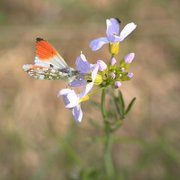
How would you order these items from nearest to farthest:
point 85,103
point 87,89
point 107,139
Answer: point 87,89
point 107,139
point 85,103

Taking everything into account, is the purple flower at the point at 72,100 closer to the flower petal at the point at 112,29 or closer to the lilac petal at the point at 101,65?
the lilac petal at the point at 101,65

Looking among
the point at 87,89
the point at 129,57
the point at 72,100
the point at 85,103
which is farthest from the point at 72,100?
the point at 85,103

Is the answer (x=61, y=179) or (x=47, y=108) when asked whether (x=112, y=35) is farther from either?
(x=47, y=108)

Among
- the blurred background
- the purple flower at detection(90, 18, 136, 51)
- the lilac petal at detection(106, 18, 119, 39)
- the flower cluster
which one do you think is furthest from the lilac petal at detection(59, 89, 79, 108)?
the blurred background

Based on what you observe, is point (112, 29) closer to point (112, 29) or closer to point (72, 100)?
point (112, 29)

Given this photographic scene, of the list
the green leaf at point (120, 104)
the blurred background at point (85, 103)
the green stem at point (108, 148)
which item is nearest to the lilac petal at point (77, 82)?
the green leaf at point (120, 104)

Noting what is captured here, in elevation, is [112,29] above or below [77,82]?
above

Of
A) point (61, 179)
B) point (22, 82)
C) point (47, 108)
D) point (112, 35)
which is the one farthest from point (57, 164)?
point (112, 35)
